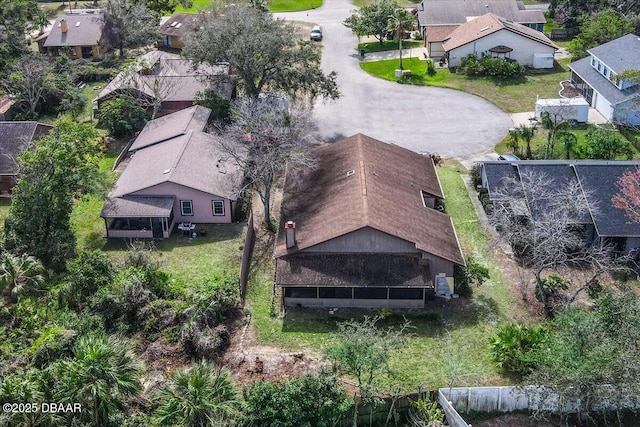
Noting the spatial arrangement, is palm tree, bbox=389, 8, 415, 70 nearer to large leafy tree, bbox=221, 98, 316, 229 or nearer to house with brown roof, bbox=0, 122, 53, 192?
large leafy tree, bbox=221, 98, 316, 229

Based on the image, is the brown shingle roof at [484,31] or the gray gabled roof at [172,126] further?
the brown shingle roof at [484,31]

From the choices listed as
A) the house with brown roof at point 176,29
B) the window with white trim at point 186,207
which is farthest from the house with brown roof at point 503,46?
the window with white trim at point 186,207

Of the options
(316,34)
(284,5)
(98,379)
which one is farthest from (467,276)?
(284,5)

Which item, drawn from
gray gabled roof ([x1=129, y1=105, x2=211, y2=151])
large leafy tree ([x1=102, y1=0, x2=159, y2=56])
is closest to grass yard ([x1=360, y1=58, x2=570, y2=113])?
gray gabled roof ([x1=129, y1=105, x2=211, y2=151])

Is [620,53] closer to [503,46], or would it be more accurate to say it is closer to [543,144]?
[503,46]

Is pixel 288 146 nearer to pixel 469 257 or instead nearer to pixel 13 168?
pixel 469 257

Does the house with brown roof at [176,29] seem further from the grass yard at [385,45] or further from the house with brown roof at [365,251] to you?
the house with brown roof at [365,251]
